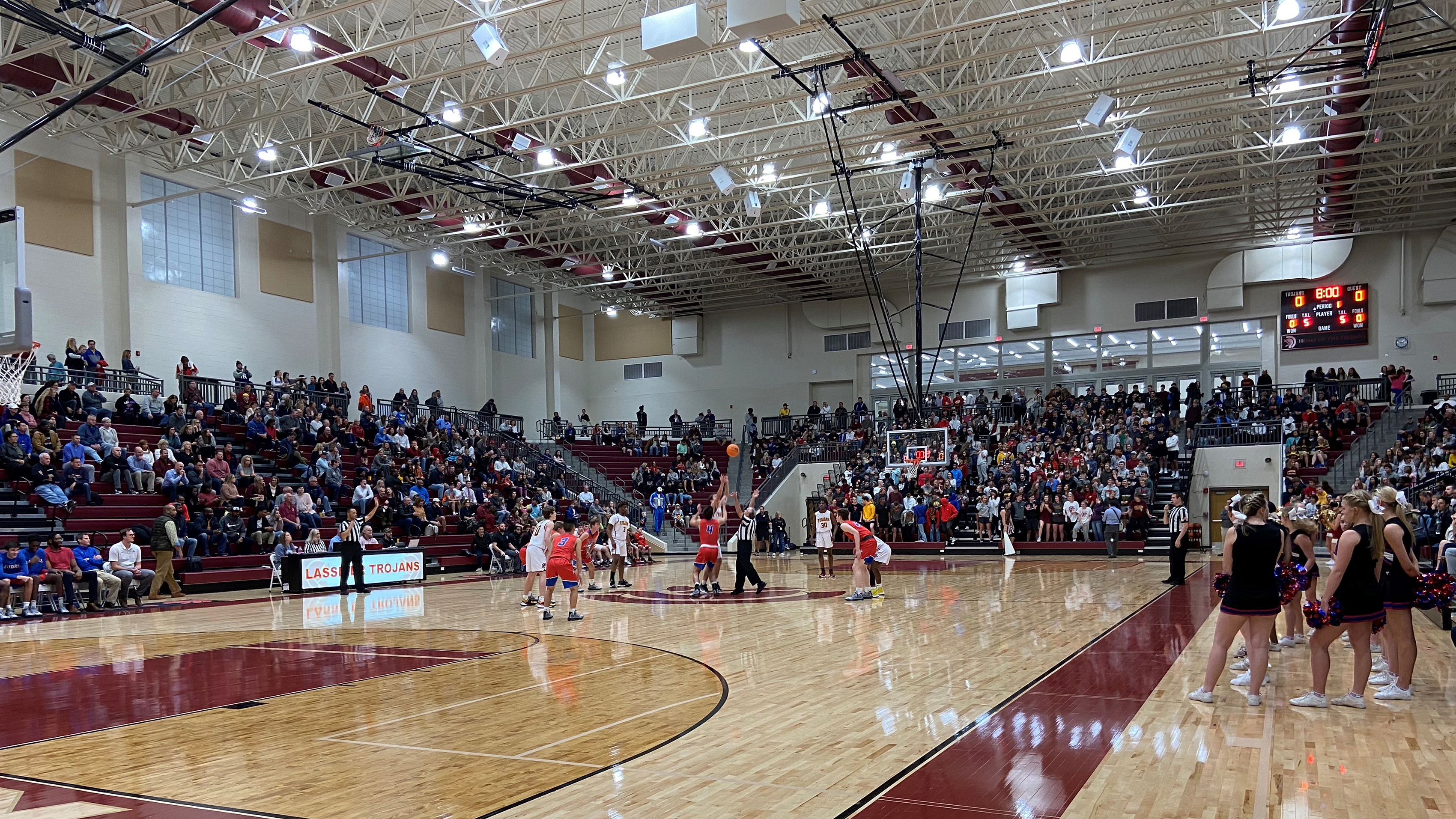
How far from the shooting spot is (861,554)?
16.1m

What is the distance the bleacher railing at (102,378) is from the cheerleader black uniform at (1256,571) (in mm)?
24112

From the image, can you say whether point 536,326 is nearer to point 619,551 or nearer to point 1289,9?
point 619,551

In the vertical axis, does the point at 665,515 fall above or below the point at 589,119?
below

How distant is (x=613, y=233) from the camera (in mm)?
35438

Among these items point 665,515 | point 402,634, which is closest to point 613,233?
point 665,515

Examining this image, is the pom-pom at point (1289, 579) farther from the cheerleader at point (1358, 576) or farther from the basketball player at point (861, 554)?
the basketball player at point (861, 554)

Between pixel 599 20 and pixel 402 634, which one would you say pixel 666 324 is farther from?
pixel 402 634

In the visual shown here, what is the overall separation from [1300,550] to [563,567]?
9.01 meters

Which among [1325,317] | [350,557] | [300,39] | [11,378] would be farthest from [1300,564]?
[1325,317]

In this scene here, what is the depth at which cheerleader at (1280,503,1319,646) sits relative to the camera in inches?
321

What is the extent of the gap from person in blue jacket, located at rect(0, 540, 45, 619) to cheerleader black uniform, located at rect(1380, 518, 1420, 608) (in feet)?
58.2

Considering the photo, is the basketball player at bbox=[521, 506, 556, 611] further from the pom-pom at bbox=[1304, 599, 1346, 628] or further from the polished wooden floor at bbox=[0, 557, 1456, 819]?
the pom-pom at bbox=[1304, 599, 1346, 628]

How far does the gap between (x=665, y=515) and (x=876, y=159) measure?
47.9ft

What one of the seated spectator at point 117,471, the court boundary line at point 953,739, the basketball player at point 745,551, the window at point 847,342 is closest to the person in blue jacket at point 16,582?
the seated spectator at point 117,471
